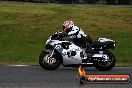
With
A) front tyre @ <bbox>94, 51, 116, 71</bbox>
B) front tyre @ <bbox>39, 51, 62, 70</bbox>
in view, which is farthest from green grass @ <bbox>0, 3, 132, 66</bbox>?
front tyre @ <bbox>39, 51, 62, 70</bbox>

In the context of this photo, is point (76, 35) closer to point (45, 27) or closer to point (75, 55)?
point (75, 55)

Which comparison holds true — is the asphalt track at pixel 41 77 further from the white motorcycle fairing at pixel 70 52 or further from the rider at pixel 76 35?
the rider at pixel 76 35

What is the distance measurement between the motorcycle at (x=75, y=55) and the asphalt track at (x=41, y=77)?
0.23m

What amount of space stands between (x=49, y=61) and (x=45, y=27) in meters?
13.4

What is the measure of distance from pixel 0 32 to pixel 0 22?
3.24m

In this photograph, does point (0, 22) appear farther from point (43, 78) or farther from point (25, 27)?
point (43, 78)

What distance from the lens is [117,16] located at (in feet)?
112

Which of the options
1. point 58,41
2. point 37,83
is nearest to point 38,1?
point 58,41

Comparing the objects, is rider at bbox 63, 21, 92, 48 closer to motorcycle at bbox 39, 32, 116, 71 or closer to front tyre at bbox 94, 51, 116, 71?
motorcycle at bbox 39, 32, 116, 71

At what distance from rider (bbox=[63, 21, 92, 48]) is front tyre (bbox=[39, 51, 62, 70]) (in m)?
0.81

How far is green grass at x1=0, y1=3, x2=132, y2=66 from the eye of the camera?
2142 centimetres

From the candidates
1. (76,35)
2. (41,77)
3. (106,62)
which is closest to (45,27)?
(76,35)

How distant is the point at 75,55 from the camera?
1570cm

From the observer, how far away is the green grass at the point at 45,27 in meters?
21.4
